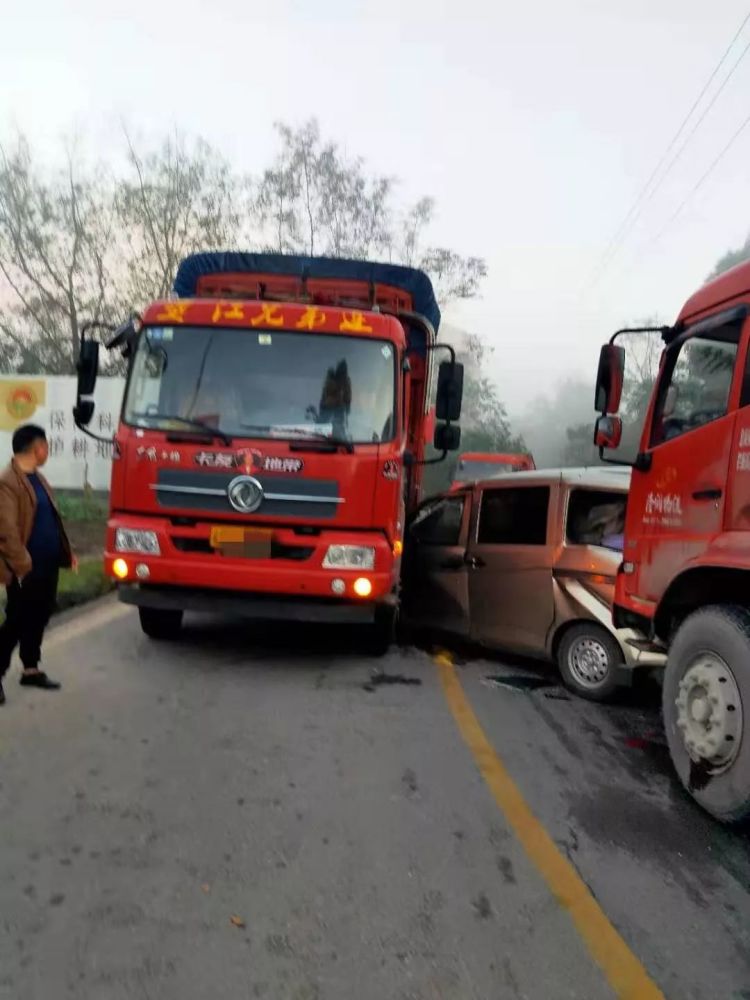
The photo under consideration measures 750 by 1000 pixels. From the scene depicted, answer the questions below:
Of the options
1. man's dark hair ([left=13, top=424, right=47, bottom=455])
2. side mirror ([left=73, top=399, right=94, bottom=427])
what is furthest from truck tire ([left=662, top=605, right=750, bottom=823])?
side mirror ([left=73, top=399, right=94, bottom=427])

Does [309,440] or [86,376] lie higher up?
[86,376]

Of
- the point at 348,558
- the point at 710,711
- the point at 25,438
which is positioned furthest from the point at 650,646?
the point at 25,438

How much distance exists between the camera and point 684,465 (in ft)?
15.9

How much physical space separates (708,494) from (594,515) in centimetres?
238

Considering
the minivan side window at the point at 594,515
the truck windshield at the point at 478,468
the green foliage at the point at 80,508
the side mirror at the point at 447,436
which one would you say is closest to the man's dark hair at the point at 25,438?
the side mirror at the point at 447,436

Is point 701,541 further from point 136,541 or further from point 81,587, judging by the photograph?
point 81,587

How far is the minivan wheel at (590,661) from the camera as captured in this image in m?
6.35

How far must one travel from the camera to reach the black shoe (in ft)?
19.4

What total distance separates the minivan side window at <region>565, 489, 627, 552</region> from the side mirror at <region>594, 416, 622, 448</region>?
1.02 m

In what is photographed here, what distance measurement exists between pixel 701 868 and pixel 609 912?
0.69 m

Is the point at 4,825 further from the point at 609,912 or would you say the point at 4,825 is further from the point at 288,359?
the point at 288,359

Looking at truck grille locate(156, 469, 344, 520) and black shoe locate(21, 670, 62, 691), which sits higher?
truck grille locate(156, 469, 344, 520)

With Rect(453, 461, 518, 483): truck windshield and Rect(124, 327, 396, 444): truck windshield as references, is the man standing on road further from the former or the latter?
Rect(453, 461, 518, 483): truck windshield

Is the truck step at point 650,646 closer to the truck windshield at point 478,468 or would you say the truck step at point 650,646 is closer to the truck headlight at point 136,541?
the truck headlight at point 136,541
